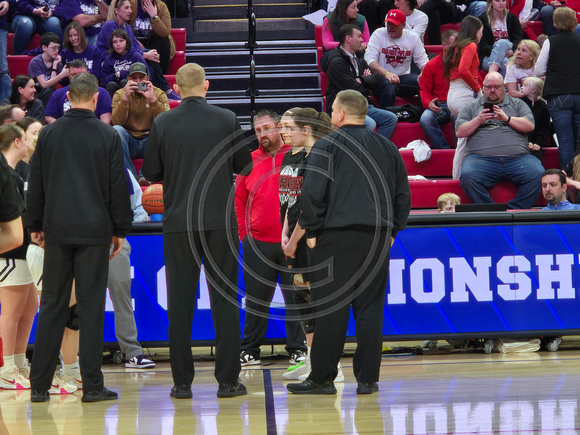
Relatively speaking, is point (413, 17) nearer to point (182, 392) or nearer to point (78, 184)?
point (78, 184)

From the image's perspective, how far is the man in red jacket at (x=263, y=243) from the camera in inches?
272

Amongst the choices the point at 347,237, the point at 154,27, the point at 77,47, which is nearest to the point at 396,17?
the point at 154,27

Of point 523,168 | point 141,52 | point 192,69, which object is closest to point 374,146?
point 192,69

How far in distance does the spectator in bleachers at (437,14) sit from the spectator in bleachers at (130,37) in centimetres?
396

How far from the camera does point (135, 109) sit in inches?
369

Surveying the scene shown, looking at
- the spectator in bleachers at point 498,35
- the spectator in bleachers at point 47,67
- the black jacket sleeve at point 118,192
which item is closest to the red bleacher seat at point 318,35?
the spectator in bleachers at point 498,35

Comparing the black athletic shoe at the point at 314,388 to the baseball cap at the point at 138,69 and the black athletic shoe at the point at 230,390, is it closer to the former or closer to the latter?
the black athletic shoe at the point at 230,390

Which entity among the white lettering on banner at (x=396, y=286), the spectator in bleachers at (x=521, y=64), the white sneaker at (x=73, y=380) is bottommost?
the white sneaker at (x=73, y=380)

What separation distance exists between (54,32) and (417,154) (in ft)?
18.0

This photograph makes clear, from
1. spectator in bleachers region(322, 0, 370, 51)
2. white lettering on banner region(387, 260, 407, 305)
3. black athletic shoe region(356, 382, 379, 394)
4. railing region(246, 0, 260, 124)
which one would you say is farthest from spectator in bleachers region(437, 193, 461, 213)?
spectator in bleachers region(322, 0, 370, 51)

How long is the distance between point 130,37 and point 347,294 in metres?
6.33

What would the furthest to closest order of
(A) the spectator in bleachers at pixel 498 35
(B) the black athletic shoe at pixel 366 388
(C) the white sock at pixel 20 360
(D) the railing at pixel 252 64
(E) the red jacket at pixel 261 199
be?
(A) the spectator in bleachers at pixel 498 35, (D) the railing at pixel 252 64, (E) the red jacket at pixel 261 199, (C) the white sock at pixel 20 360, (B) the black athletic shoe at pixel 366 388

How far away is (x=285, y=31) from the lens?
13.1 meters

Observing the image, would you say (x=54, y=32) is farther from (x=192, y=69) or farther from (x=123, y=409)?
(x=123, y=409)
